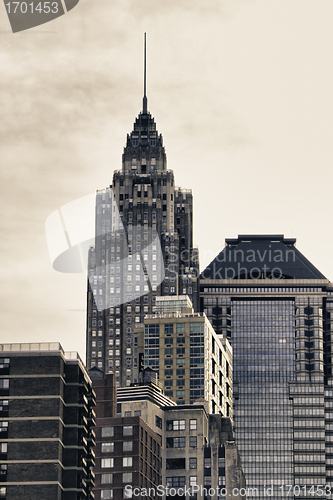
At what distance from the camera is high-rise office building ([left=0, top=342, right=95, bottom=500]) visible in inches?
6068

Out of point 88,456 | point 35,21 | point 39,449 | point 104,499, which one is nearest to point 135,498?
point 104,499

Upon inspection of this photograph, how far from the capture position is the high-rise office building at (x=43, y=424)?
6068 inches

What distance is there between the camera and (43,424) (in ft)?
516

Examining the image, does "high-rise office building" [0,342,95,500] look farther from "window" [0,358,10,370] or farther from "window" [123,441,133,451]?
"window" [123,441,133,451]

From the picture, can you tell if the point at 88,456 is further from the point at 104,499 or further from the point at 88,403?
the point at 104,499

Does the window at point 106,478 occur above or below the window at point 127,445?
below

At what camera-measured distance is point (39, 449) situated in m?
156

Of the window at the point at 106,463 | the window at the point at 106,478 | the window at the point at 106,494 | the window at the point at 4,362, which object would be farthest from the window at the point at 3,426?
the window at the point at 106,478

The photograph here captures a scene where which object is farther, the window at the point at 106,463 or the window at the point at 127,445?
the window at the point at 127,445

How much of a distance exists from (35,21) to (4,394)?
237 ft

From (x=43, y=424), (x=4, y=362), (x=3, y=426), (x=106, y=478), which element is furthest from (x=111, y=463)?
(x=4, y=362)

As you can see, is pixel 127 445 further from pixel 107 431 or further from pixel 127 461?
pixel 107 431

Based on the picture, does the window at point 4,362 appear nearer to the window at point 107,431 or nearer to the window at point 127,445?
the window at point 107,431

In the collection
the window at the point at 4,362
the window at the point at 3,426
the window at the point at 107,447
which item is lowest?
the window at the point at 107,447
